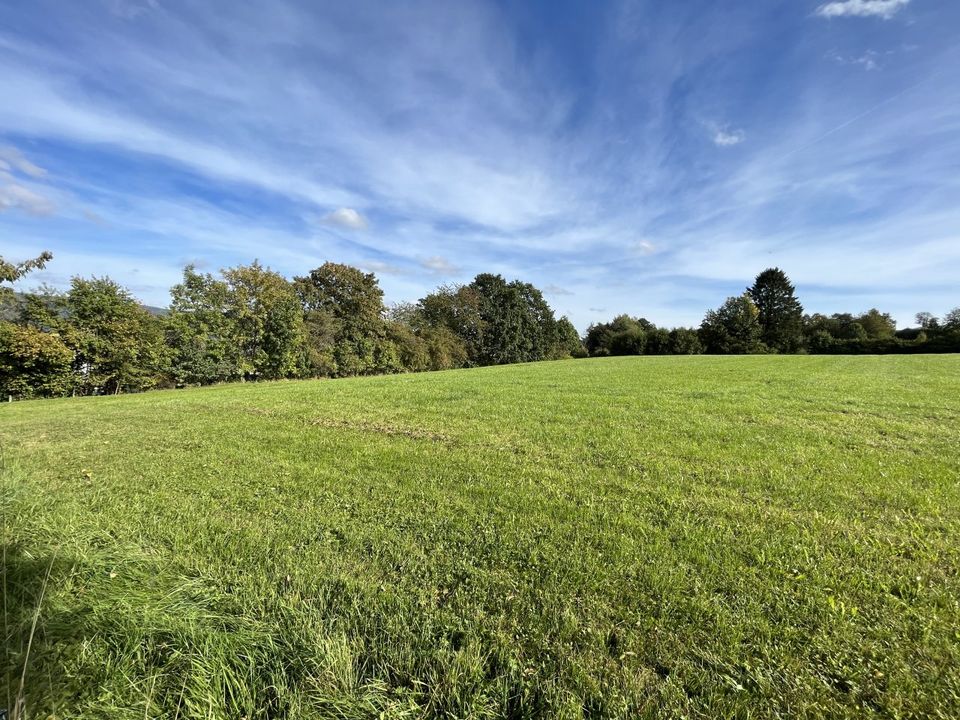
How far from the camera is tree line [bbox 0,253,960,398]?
718 inches

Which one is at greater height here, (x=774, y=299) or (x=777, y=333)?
(x=774, y=299)

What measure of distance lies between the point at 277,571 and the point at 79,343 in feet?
74.9

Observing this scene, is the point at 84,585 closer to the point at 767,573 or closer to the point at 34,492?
the point at 34,492

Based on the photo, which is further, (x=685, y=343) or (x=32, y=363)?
(x=685, y=343)

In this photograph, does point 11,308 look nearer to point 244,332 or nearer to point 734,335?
point 244,332

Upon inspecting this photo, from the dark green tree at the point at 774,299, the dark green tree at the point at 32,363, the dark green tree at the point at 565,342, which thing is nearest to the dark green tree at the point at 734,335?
the dark green tree at the point at 774,299

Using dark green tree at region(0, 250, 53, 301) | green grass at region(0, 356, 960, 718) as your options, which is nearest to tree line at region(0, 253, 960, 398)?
dark green tree at region(0, 250, 53, 301)

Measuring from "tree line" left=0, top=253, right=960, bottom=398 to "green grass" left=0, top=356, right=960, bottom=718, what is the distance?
1298cm

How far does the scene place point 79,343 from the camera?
1855 cm

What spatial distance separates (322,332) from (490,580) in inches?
1251

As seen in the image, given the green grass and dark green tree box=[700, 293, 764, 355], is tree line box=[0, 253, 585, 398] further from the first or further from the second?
dark green tree box=[700, 293, 764, 355]

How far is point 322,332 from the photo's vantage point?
32.0 m

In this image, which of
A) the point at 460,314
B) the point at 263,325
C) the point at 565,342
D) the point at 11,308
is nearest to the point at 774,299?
the point at 565,342

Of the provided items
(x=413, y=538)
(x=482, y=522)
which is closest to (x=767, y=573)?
(x=482, y=522)
